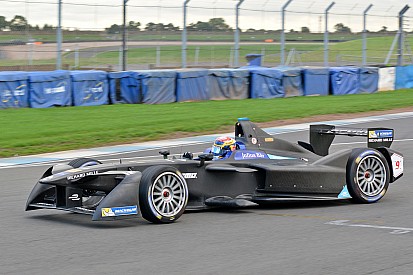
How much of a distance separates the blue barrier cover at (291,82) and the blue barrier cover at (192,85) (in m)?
3.69

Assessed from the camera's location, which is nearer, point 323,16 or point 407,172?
point 407,172

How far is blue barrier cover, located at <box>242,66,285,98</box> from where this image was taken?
32000 mm

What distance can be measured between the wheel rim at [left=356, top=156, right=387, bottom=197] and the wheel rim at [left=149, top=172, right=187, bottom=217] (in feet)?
8.93

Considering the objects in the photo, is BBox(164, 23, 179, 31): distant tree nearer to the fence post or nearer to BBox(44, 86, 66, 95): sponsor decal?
BBox(44, 86, 66, 95): sponsor decal

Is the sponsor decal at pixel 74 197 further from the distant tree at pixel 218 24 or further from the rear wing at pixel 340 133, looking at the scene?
the distant tree at pixel 218 24

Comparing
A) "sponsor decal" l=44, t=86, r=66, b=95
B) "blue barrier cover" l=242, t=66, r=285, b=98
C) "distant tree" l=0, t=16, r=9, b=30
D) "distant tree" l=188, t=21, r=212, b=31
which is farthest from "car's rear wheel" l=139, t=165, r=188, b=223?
"distant tree" l=188, t=21, r=212, b=31

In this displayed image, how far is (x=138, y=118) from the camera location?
2495 cm

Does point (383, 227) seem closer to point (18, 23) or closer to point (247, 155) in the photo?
point (247, 155)

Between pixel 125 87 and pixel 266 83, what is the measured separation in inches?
249

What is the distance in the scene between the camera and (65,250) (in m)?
8.18

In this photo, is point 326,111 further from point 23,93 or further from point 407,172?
point 407,172

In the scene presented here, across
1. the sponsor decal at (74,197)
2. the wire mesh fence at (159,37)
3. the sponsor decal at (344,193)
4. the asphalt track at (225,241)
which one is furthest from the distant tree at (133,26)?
the sponsor decal at (74,197)

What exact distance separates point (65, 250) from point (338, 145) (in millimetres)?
12425

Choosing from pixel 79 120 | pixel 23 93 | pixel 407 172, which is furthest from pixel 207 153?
pixel 23 93
